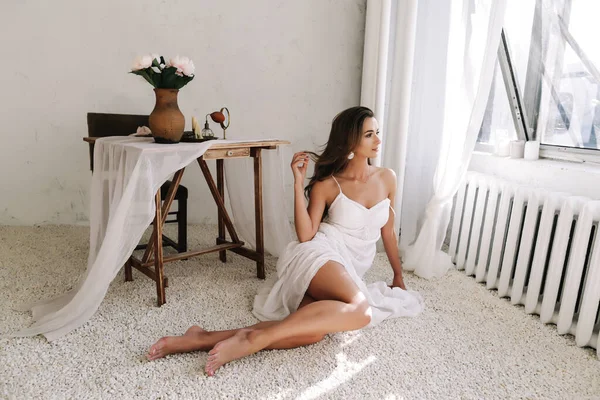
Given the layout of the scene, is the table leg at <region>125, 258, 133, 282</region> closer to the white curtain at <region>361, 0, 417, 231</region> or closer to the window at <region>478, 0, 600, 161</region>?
the white curtain at <region>361, 0, 417, 231</region>

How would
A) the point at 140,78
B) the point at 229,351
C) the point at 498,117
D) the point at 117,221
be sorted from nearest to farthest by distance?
the point at 229,351, the point at 117,221, the point at 498,117, the point at 140,78

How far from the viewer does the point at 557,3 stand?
7.48 ft

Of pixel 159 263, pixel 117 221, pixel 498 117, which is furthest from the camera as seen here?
pixel 498 117

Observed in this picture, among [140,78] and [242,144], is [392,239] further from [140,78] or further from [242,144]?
[140,78]

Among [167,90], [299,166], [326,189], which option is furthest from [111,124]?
[326,189]

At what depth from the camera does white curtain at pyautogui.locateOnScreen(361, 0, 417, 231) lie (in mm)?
2752

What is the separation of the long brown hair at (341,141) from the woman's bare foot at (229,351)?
0.87 metres

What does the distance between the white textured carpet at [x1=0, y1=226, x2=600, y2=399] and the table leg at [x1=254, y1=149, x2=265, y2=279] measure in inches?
6.4

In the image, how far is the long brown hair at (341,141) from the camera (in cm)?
204

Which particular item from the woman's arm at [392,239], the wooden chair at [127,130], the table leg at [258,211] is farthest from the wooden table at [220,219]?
the woman's arm at [392,239]

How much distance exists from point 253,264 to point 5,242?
1.70 metres

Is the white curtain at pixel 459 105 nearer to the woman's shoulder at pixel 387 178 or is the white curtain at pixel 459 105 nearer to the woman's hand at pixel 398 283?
the woman's hand at pixel 398 283

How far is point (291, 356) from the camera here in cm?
167

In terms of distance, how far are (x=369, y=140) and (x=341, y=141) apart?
0.45ft
